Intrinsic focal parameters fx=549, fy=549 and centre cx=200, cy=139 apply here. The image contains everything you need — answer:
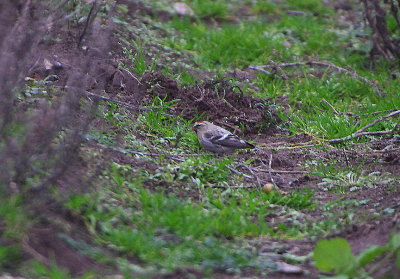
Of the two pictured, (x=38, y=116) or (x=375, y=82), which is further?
(x=375, y=82)

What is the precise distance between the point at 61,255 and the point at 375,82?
234 inches

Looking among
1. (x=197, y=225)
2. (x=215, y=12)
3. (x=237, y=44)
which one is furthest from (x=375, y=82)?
(x=197, y=225)

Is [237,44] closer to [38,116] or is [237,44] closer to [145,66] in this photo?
[145,66]

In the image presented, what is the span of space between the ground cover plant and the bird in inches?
4.2

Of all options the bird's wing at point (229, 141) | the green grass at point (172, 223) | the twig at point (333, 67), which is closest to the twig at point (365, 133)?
the bird's wing at point (229, 141)

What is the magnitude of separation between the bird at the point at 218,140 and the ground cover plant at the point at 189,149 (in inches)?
4.2

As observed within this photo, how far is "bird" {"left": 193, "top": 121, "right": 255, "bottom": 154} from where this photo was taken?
5.82m

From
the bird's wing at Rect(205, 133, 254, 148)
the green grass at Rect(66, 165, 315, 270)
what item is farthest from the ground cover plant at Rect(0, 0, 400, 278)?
the bird's wing at Rect(205, 133, 254, 148)

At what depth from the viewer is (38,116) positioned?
12.7 feet

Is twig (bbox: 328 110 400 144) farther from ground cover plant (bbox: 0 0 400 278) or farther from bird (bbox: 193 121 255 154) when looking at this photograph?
bird (bbox: 193 121 255 154)

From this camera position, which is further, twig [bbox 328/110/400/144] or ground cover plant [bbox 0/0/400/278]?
twig [bbox 328/110/400/144]

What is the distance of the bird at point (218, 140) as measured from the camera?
19.1 ft

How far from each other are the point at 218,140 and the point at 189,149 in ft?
1.22

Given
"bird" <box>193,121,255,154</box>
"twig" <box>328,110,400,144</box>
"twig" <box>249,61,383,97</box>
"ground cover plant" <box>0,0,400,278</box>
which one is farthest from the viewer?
"twig" <box>249,61,383,97</box>
